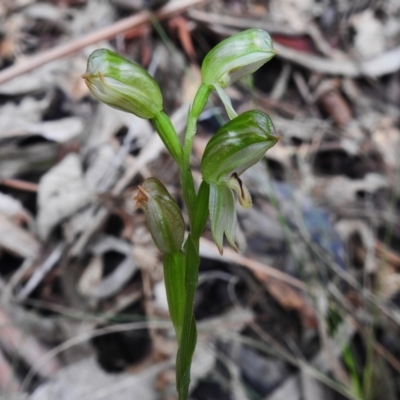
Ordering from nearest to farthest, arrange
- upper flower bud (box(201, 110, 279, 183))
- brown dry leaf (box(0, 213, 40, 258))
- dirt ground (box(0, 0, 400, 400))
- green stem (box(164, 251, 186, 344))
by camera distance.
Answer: upper flower bud (box(201, 110, 279, 183)) → green stem (box(164, 251, 186, 344)) → dirt ground (box(0, 0, 400, 400)) → brown dry leaf (box(0, 213, 40, 258))

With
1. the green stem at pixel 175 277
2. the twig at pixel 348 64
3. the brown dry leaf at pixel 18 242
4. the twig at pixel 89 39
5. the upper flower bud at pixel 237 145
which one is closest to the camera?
the upper flower bud at pixel 237 145

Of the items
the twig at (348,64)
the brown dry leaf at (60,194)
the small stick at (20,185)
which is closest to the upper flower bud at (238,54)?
the brown dry leaf at (60,194)

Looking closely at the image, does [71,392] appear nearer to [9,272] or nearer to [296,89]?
[9,272]

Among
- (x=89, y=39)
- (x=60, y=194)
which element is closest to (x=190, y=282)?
(x=60, y=194)

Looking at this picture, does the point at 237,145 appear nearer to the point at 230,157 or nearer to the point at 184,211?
the point at 230,157

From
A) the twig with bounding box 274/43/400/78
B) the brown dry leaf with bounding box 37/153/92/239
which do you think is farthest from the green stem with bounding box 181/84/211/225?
the twig with bounding box 274/43/400/78

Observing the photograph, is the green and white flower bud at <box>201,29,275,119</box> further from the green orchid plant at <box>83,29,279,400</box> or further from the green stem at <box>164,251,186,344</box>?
the green stem at <box>164,251,186,344</box>

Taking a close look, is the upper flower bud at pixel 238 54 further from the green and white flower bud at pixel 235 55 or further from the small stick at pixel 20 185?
the small stick at pixel 20 185

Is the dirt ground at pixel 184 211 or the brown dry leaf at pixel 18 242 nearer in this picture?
the dirt ground at pixel 184 211
